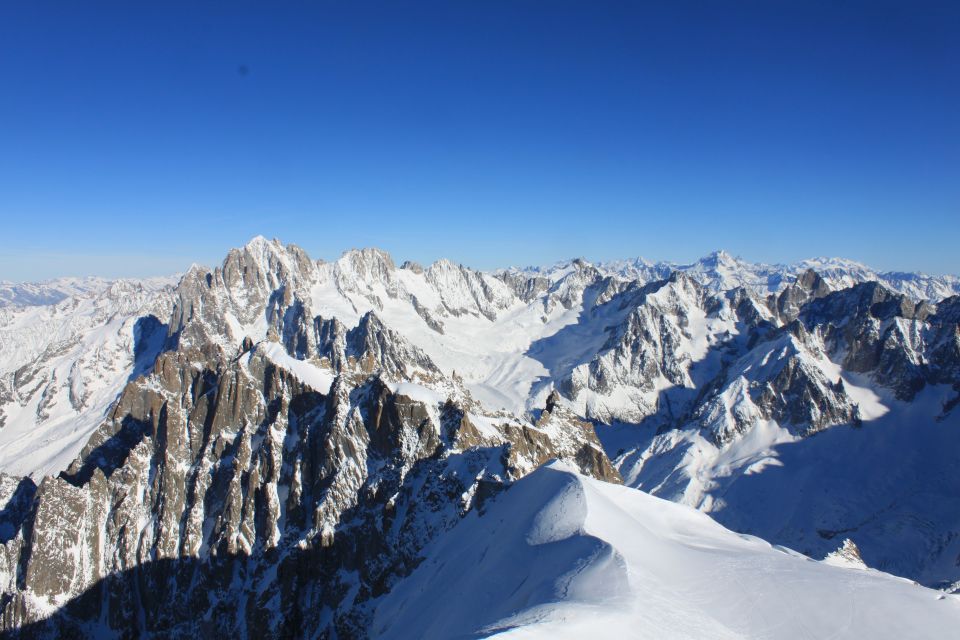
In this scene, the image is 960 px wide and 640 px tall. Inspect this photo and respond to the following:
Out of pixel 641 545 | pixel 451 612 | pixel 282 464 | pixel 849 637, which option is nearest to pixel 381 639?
pixel 451 612

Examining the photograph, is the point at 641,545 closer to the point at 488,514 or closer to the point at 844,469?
the point at 488,514

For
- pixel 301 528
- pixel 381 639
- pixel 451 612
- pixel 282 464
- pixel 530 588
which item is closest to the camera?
pixel 530 588

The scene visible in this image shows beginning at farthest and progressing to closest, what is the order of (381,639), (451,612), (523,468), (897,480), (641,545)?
(897,480), (523,468), (381,639), (451,612), (641,545)

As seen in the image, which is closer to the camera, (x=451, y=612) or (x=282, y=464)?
(x=451, y=612)

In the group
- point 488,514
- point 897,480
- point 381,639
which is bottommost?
point 897,480

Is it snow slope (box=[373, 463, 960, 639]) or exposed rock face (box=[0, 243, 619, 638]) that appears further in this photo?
exposed rock face (box=[0, 243, 619, 638])

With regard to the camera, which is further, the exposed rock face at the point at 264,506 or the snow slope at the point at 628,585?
the exposed rock face at the point at 264,506

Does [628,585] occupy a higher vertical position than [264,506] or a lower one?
higher

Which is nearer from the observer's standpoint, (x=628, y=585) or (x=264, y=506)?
(x=628, y=585)
